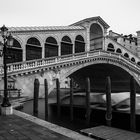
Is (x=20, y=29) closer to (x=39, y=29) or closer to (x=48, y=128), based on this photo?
(x=39, y=29)

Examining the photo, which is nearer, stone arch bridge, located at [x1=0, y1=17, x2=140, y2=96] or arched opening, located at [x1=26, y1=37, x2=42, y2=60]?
stone arch bridge, located at [x1=0, y1=17, x2=140, y2=96]

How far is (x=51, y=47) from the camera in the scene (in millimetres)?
23938

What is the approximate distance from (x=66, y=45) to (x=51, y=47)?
246 centimetres

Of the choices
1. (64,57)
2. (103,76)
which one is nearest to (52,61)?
(64,57)

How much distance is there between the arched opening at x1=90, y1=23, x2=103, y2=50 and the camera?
3058cm

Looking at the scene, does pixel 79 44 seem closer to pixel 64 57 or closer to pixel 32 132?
pixel 64 57

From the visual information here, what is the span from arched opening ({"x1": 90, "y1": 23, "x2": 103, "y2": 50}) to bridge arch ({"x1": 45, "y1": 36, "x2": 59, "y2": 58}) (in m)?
8.50

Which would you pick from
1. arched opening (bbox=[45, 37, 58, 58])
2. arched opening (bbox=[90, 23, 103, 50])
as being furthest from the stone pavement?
arched opening (bbox=[90, 23, 103, 50])

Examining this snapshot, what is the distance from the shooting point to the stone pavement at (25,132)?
5219mm

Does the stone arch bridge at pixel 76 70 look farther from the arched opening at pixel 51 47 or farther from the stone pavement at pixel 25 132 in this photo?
the stone pavement at pixel 25 132

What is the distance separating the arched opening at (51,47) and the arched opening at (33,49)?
1.08 meters

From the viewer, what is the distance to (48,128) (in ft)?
20.5

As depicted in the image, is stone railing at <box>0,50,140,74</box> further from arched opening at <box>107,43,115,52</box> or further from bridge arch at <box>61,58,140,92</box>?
arched opening at <box>107,43,115,52</box>

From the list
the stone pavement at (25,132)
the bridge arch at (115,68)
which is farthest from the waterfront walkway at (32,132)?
the bridge arch at (115,68)
